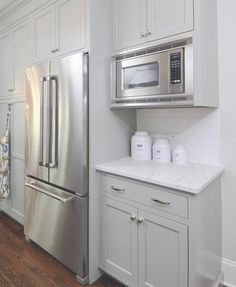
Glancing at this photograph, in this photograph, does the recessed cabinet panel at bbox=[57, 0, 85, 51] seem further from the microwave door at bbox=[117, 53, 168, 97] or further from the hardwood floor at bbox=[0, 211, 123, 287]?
the hardwood floor at bbox=[0, 211, 123, 287]

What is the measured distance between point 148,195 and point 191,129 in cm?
76

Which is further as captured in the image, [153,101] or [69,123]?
[69,123]

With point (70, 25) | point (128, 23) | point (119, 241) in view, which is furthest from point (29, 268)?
point (128, 23)

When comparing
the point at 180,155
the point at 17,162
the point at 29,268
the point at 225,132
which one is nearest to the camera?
the point at 225,132

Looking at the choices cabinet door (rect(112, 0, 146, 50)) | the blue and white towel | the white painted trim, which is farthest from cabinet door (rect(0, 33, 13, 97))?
the white painted trim

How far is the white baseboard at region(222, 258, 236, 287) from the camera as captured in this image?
176cm

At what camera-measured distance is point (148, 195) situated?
4.99ft

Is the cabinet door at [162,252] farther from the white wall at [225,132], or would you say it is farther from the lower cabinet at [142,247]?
the white wall at [225,132]

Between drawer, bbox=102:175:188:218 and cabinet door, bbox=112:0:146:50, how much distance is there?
107 cm

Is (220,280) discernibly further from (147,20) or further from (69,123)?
(147,20)

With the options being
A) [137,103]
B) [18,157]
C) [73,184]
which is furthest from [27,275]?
[137,103]

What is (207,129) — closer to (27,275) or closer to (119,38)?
(119,38)

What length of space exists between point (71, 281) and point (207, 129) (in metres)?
1.64

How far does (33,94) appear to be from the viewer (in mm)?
2203
